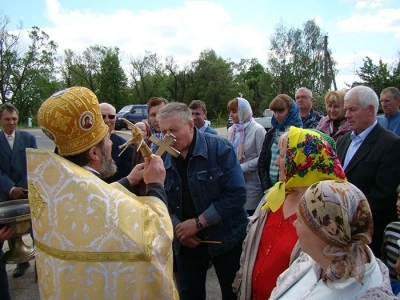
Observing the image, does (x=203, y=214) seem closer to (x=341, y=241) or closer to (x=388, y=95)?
(x=341, y=241)

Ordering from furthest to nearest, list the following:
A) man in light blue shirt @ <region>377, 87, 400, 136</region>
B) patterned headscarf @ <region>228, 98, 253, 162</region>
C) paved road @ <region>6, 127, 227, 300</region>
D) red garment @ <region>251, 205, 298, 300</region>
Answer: man in light blue shirt @ <region>377, 87, 400, 136</region>, patterned headscarf @ <region>228, 98, 253, 162</region>, paved road @ <region>6, 127, 227, 300</region>, red garment @ <region>251, 205, 298, 300</region>

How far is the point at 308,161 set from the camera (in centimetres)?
200

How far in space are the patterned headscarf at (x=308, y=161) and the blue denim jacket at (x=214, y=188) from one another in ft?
2.11

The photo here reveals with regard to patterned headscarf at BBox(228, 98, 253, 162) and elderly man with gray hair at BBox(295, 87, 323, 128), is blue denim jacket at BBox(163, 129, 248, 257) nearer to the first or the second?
patterned headscarf at BBox(228, 98, 253, 162)

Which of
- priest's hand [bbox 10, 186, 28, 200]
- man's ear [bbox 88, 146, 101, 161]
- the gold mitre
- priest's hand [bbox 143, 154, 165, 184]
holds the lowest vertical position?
priest's hand [bbox 10, 186, 28, 200]

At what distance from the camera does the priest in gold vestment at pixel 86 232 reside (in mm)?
1530

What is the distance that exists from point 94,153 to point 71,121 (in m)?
0.20

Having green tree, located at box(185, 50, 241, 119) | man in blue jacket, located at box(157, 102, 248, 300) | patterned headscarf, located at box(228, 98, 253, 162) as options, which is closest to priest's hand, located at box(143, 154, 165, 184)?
man in blue jacket, located at box(157, 102, 248, 300)

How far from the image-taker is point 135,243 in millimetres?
1535

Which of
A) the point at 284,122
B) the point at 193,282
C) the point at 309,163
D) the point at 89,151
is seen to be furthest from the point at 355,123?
the point at 89,151

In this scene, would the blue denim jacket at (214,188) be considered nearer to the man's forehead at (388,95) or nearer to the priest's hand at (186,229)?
the priest's hand at (186,229)

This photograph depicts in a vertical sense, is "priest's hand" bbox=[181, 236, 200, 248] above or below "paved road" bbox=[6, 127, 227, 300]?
above

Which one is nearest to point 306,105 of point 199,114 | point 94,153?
point 199,114

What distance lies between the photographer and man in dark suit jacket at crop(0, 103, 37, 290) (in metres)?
4.42
